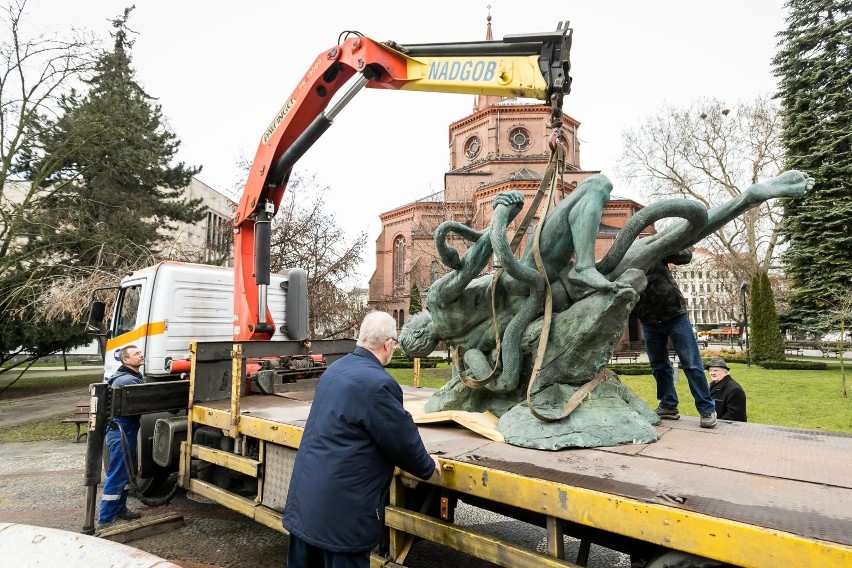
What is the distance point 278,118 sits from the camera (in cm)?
671

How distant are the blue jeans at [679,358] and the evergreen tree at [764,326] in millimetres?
19028

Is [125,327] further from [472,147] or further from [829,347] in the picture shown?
[472,147]

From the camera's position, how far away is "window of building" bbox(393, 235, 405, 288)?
125ft

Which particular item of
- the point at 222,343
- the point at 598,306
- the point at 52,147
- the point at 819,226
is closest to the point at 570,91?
the point at 598,306

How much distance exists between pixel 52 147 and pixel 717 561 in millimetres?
17308

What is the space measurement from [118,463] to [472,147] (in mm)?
35034

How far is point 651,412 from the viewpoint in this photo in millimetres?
3781

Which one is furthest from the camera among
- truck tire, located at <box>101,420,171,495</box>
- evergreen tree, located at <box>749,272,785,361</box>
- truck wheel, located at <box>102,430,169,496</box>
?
evergreen tree, located at <box>749,272,785,361</box>

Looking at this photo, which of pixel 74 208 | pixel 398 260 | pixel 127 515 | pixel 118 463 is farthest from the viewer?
pixel 398 260

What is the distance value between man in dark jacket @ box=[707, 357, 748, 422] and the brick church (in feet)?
81.6

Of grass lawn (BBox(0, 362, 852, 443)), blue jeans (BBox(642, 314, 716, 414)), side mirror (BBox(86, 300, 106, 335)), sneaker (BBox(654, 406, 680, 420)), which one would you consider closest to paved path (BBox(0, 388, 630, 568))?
sneaker (BBox(654, 406, 680, 420))

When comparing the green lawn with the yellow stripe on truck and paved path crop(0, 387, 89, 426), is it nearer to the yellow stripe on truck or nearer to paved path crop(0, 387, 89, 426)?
the yellow stripe on truck

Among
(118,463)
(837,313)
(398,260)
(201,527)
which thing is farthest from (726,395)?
(398,260)

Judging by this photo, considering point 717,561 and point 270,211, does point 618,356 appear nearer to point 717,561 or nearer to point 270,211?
point 270,211
